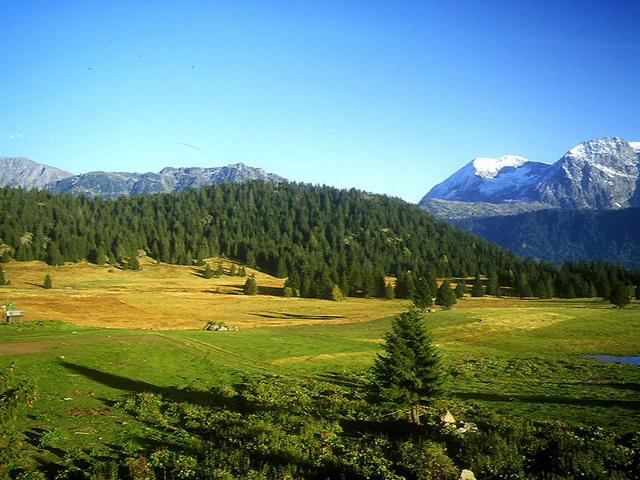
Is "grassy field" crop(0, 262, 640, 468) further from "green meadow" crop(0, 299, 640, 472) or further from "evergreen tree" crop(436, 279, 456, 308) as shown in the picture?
"evergreen tree" crop(436, 279, 456, 308)

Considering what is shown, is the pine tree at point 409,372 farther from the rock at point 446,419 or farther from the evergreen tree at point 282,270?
the evergreen tree at point 282,270

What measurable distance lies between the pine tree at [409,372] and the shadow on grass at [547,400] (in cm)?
642

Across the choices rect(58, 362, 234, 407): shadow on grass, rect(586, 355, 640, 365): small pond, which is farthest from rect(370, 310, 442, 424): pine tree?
rect(586, 355, 640, 365): small pond

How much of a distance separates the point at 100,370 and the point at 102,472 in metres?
18.0

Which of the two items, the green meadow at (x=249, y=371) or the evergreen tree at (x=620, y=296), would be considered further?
the evergreen tree at (x=620, y=296)

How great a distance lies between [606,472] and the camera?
1892cm

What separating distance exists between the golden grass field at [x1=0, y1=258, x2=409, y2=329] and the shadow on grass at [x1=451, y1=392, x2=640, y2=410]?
158ft

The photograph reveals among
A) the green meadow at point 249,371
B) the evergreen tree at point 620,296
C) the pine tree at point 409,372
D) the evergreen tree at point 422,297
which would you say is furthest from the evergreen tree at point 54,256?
the evergreen tree at point 620,296

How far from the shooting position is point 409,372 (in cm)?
2764

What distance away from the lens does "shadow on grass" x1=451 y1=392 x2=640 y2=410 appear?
3356 centimetres

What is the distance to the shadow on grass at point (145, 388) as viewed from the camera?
30191 mm

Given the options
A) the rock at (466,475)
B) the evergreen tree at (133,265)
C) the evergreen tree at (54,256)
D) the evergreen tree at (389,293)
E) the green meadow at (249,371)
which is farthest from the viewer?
the evergreen tree at (133,265)

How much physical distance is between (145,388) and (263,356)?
56.5ft

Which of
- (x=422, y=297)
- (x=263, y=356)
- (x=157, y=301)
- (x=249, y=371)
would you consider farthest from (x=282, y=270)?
(x=249, y=371)
